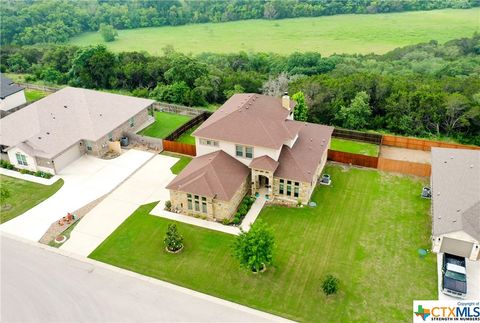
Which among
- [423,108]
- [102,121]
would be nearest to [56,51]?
[102,121]

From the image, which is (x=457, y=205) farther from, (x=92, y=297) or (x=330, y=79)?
(x=330, y=79)

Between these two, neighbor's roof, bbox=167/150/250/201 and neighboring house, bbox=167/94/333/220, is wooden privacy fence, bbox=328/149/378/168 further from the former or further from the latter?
neighbor's roof, bbox=167/150/250/201

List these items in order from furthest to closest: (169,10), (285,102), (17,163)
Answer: (169,10)
(17,163)
(285,102)

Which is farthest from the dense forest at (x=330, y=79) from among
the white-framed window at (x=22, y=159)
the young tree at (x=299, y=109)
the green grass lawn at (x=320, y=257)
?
the white-framed window at (x=22, y=159)

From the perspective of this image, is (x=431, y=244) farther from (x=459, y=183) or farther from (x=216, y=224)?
(x=216, y=224)

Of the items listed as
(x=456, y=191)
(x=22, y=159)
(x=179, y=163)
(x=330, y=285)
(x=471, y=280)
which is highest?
(x=22, y=159)

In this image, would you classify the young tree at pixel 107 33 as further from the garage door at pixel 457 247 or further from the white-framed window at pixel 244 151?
the garage door at pixel 457 247

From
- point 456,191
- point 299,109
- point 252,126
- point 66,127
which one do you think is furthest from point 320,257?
point 66,127
